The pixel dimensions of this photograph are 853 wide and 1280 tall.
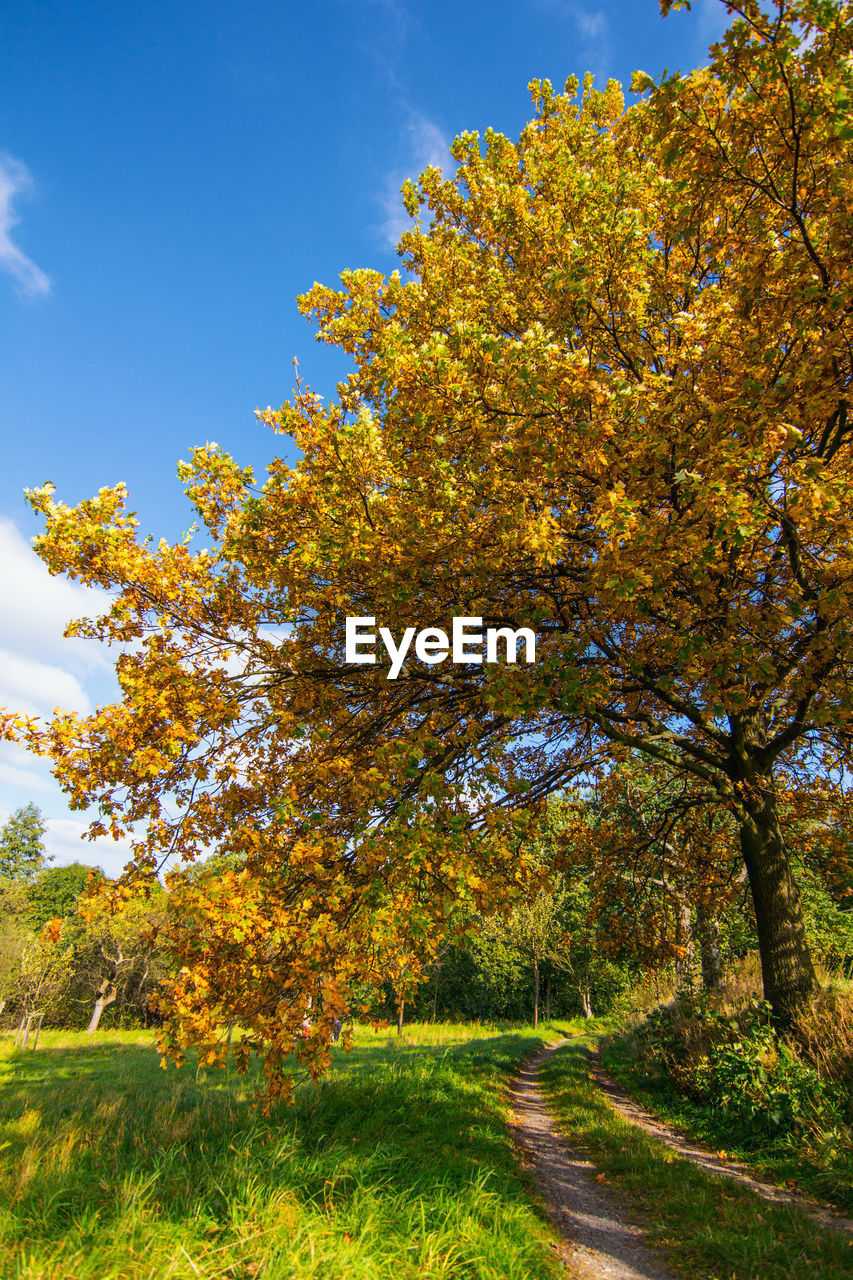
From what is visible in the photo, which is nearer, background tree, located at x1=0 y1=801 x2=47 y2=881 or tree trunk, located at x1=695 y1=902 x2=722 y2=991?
tree trunk, located at x1=695 y1=902 x2=722 y2=991

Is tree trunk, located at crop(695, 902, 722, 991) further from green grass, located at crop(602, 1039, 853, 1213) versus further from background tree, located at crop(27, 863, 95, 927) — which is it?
background tree, located at crop(27, 863, 95, 927)

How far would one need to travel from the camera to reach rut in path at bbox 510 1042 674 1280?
4.72 metres

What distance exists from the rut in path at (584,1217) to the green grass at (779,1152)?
2.05 m

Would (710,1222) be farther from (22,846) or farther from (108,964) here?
(22,846)

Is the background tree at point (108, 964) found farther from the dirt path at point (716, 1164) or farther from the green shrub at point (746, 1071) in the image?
the green shrub at point (746, 1071)

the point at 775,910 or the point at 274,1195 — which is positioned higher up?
the point at 775,910

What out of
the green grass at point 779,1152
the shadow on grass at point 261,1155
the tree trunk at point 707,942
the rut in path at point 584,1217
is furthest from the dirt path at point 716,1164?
the tree trunk at point 707,942

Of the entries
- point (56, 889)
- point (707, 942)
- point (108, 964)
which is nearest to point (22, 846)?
point (56, 889)

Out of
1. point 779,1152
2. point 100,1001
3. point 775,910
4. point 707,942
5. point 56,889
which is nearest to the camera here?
point 779,1152

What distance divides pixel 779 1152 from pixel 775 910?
Result: 2.94 meters

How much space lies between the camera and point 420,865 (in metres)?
5.38

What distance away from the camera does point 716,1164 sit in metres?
7.31

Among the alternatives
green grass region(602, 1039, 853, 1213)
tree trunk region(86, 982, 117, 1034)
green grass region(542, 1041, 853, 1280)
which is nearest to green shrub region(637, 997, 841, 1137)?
green grass region(602, 1039, 853, 1213)

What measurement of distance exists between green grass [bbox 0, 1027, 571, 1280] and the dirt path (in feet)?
8.20
